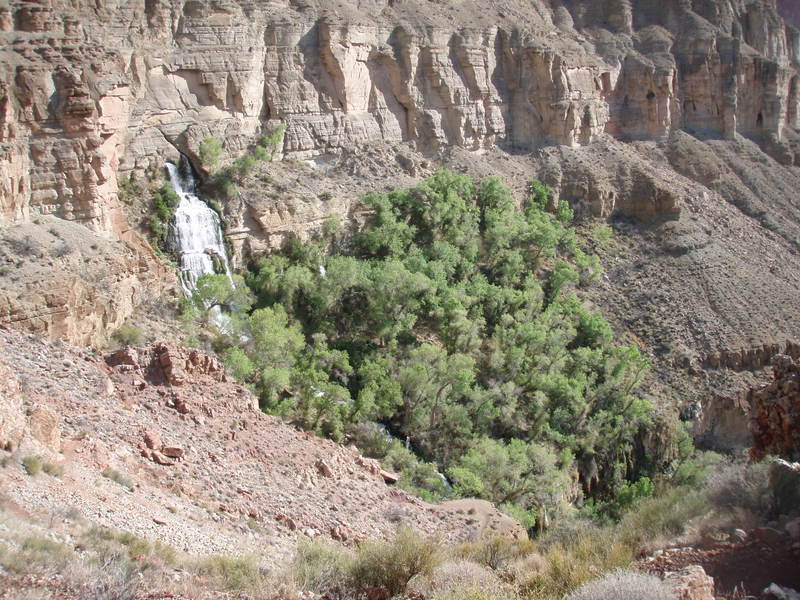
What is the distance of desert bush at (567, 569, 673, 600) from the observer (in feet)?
29.7

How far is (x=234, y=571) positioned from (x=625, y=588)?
552cm

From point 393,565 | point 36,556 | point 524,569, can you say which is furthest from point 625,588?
point 36,556

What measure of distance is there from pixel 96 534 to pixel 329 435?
15.1 m

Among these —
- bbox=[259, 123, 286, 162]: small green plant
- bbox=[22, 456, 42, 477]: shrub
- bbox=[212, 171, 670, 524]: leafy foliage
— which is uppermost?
bbox=[259, 123, 286, 162]: small green plant

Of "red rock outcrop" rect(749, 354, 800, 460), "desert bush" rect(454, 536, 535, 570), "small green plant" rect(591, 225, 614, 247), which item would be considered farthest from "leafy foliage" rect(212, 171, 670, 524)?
"red rock outcrop" rect(749, 354, 800, 460)

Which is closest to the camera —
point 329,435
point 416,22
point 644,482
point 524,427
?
point 329,435

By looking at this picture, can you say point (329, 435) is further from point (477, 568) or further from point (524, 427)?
point (477, 568)

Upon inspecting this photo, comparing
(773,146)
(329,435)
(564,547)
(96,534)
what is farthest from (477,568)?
(773,146)

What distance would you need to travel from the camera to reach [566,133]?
5034 centimetres

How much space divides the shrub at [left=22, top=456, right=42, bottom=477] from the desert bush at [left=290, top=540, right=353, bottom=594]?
14.0 ft

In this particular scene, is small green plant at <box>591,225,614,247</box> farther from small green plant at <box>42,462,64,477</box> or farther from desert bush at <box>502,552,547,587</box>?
small green plant at <box>42,462,64,477</box>

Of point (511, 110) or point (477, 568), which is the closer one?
point (477, 568)

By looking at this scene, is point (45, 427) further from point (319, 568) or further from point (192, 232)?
point (192, 232)

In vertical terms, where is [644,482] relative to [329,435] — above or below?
below
